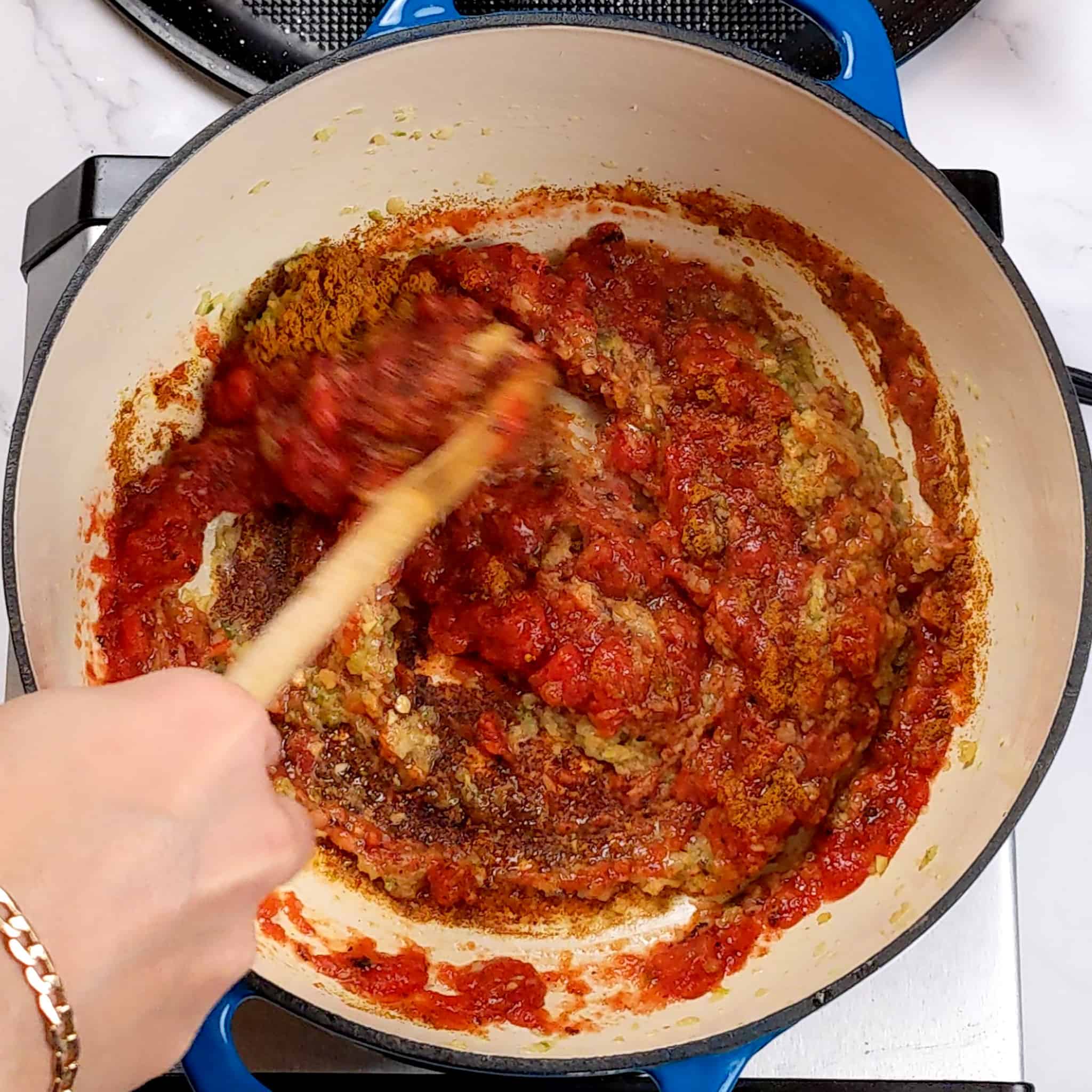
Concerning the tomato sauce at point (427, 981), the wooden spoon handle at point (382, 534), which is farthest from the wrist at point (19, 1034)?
the tomato sauce at point (427, 981)

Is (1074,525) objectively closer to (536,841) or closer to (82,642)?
(536,841)

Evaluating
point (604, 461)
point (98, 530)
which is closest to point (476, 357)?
point (604, 461)

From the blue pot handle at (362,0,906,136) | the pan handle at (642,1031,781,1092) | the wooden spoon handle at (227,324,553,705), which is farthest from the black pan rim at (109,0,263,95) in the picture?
the pan handle at (642,1031,781,1092)

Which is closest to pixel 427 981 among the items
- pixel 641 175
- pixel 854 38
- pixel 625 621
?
pixel 625 621

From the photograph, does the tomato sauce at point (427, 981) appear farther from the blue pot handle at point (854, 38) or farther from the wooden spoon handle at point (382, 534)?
the blue pot handle at point (854, 38)

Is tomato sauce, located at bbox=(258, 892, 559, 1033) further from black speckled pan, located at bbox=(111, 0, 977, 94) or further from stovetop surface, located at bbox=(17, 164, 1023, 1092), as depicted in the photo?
black speckled pan, located at bbox=(111, 0, 977, 94)

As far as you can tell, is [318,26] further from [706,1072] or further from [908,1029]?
[908,1029]

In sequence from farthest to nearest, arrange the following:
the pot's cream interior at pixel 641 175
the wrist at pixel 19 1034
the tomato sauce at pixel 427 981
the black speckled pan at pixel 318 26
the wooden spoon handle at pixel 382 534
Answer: the black speckled pan at pixel 318 26
the tomato sauce at pixel 427 981
the pot's cream interior at pixel 641 175
the wooden spoon handle at pixel 382 534
the wrist at pixel 19 1034
